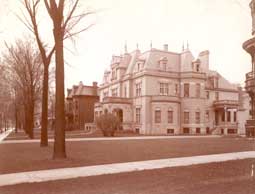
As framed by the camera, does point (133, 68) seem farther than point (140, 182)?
Yes

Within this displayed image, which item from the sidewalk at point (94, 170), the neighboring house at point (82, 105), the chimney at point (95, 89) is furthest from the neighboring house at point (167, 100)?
the sidewalk at point (94, 170)

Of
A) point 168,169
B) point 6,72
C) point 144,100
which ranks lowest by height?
point 168,169

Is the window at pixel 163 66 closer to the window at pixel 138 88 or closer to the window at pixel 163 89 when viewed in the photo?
the window at pixel 163 89

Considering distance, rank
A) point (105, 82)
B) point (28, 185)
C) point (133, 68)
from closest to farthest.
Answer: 1. point (28, 185)
2. point (133, 68)
3. point (105, 82)

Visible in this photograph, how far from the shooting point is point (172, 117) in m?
46.2

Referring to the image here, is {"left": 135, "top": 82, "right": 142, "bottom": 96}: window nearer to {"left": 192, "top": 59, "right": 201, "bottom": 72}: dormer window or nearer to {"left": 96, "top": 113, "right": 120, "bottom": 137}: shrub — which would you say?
{"left": 192, "top": 59, "right": 201, "bottom": 72}: dormer window

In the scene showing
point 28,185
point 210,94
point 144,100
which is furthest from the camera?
point 210,94

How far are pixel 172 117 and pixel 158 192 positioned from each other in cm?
3917

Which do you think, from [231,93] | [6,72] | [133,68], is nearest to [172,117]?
[133,68]

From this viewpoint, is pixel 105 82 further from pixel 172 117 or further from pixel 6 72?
pixel 6 72

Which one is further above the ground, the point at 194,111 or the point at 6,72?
the point at 6,72

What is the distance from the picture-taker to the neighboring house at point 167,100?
4547 cm

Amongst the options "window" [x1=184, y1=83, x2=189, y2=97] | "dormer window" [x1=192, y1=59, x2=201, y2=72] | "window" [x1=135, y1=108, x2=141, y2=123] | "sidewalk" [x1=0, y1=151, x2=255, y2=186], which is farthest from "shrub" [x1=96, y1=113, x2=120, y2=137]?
"sidewalk" [x1=0, y1=151, x2=255, y2=186]

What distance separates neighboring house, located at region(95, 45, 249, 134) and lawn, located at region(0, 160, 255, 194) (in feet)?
114
